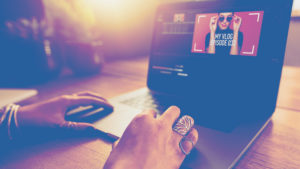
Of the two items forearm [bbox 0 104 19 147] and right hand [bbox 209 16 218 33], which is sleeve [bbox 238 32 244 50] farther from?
forearm [bbox 0 104 19 147]

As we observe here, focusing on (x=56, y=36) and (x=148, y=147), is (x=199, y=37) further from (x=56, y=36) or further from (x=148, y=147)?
(x=56, y=36)

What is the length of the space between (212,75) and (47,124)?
0.51 metres

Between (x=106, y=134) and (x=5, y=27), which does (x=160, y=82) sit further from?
(x=5, y=27)

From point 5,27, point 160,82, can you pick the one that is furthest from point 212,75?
point 5,27

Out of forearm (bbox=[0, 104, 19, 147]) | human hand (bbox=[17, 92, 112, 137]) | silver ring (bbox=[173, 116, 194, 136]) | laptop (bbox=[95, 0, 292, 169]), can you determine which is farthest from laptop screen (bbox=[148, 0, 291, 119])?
forearm (bbox=[0, 104, 19, 147])

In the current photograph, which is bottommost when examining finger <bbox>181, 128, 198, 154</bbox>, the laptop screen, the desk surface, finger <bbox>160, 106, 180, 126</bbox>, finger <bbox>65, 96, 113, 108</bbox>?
the desk surface

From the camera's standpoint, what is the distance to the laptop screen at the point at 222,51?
50cm

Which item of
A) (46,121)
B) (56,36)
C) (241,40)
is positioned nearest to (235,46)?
(241,40)

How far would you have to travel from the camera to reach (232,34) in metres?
0.55

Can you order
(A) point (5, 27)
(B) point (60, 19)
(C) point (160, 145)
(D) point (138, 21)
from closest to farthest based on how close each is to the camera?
(C) point (160, 145), (A) point (5, 27), (B) point (60, 19), (D) point (138, 21)

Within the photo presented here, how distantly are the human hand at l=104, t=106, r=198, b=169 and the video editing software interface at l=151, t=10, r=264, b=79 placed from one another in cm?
33

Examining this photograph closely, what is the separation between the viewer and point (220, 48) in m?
0.58

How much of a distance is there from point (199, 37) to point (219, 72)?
0.13 metres

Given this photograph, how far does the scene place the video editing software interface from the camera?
527mm
